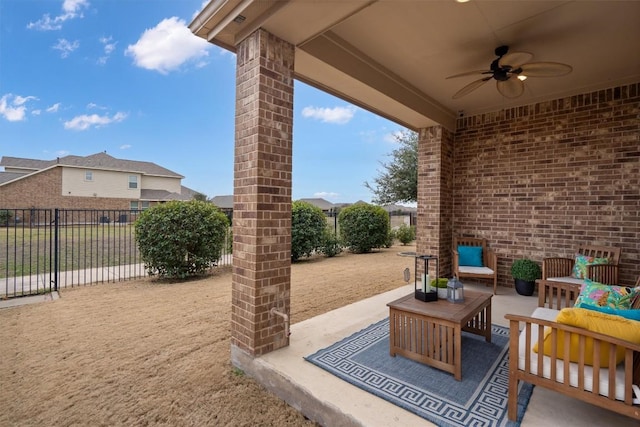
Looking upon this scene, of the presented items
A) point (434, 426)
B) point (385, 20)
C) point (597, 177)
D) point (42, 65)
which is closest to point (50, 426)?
point (434, 426)

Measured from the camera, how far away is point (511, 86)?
11.3 ft

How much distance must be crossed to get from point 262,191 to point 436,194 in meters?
3.82

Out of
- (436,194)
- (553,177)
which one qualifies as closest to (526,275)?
(553,177)

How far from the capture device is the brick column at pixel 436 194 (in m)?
5.21

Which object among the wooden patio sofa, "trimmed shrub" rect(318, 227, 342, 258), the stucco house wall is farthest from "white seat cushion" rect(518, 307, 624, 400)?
the stucco house wall

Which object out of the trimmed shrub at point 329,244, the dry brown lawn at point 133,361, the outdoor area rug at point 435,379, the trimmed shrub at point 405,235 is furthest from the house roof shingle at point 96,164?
the outdoor area rug at point 435,379

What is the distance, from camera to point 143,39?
41.1 feet

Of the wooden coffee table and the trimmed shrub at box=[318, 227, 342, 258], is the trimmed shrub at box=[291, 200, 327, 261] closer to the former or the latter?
the trimmed shrub at box=[318, 227, 342, 258]

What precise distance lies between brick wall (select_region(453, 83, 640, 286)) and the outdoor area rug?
2693 mm

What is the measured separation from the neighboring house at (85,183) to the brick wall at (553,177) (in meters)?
17.4

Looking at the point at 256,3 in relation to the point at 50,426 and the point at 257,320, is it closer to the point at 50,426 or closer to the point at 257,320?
the point at 257,320

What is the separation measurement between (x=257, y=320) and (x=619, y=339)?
7.41 feet

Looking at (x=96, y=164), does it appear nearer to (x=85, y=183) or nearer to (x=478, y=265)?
(x=85, y=183)

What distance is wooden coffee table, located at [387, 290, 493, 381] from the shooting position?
7.32ft
